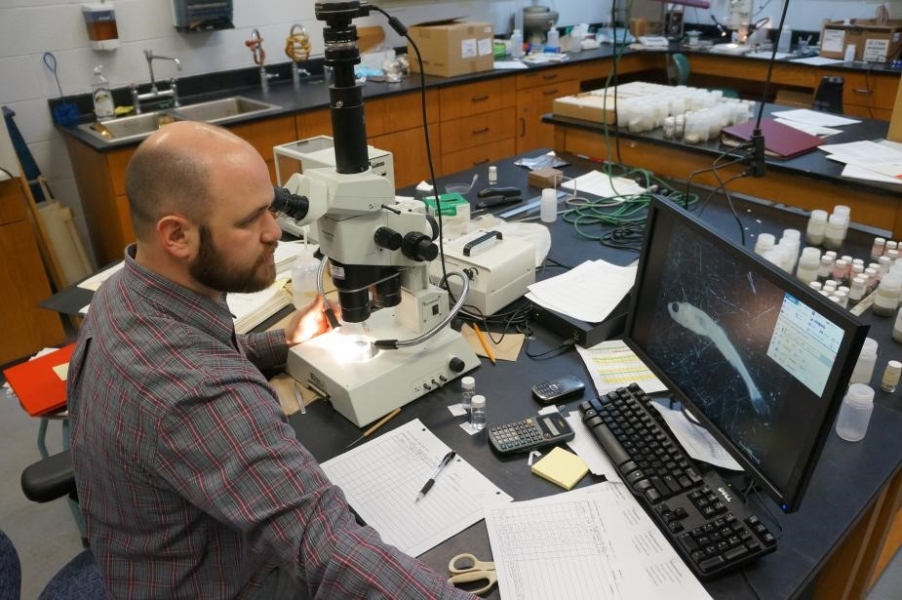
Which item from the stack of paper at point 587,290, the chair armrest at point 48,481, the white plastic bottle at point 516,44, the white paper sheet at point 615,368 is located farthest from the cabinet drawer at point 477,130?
the chair armrest at point 48,481

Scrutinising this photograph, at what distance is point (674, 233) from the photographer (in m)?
1.26

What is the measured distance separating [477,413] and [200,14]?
9.97ft

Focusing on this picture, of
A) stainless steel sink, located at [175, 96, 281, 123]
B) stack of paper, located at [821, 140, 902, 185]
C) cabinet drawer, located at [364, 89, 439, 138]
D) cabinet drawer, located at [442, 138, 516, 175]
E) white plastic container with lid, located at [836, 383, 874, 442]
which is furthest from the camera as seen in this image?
cabinet drawer, located at [442, 138, 516, 175]

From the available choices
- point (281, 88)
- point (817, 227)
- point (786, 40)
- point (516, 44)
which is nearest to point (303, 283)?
point (817, 227)

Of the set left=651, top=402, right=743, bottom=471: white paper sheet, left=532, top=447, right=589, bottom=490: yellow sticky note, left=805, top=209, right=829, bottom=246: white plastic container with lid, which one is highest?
left=805, top=209, right=829, bottom=246: white plastic container with lid

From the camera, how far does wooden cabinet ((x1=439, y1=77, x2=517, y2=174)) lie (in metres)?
4.10

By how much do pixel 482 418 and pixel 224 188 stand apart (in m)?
0.68

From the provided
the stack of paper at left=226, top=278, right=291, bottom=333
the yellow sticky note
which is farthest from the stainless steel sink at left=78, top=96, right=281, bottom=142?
the yellow sticky note

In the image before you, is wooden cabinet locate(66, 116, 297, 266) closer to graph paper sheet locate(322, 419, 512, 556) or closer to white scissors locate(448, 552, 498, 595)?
graph paper sheet locate(322, 419, 512, 556)

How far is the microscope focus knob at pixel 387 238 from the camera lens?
127 centimetres

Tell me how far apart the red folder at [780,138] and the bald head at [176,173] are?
6.60 ft

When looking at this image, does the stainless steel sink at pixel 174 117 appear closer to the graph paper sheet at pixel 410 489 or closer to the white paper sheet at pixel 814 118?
the graph paper sheet at pixel 410 489

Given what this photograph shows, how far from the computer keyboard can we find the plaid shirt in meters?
0.37

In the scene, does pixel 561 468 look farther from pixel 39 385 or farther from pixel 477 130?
pixel 477 130
